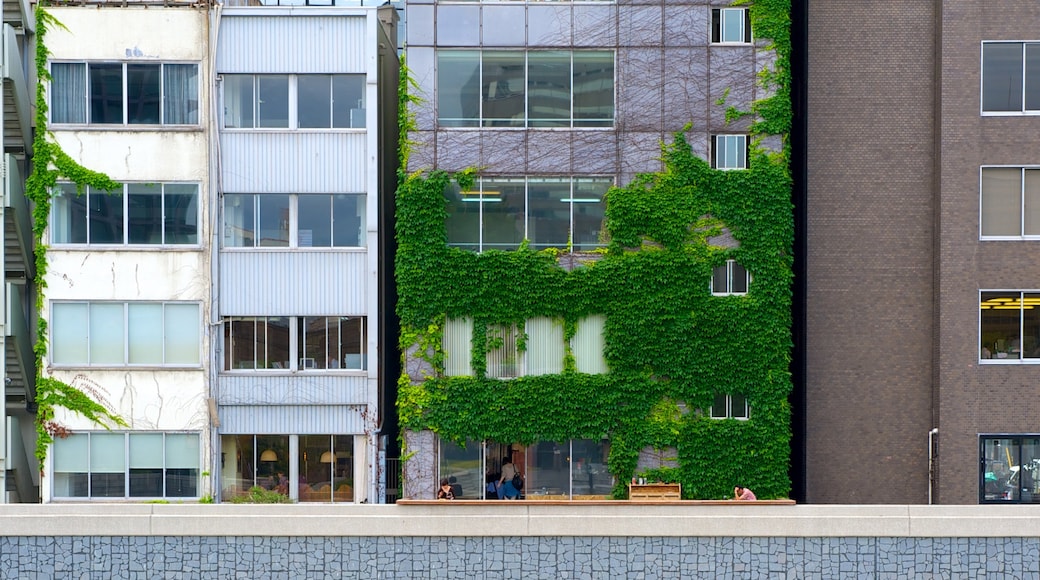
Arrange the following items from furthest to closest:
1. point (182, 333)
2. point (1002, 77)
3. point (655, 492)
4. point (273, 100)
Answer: point (273, 100), point (182, 333), point (1002, 77), point (655, 492)

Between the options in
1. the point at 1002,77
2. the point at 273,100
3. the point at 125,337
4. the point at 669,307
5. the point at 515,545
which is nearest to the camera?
the point at 515,545

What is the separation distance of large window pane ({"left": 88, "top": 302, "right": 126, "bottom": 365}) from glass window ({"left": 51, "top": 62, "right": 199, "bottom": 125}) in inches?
183

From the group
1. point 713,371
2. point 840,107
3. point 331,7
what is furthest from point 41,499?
point 840,107

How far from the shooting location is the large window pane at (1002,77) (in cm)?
2922

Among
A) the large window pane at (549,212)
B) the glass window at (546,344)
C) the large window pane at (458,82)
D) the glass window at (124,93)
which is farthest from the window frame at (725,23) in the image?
the glass window at (124,93)

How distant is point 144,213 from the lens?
29.6 meters

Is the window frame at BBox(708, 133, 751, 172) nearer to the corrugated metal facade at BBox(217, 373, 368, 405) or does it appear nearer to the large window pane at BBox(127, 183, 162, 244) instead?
the corrugated metal facade at BBox(217, 373, 368, 405)

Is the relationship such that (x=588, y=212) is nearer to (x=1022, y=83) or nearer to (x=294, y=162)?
(x=294, y=162)

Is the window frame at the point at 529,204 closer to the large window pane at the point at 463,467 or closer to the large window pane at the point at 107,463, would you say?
the large window pane at the point at 463,467

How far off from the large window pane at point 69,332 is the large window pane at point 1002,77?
23.1 metres

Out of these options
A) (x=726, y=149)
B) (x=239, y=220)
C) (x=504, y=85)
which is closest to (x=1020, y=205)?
(x=726, y=149)

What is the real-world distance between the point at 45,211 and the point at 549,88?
12.9 metres

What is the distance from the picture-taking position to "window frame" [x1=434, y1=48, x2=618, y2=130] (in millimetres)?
29359

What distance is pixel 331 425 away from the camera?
29.6m
